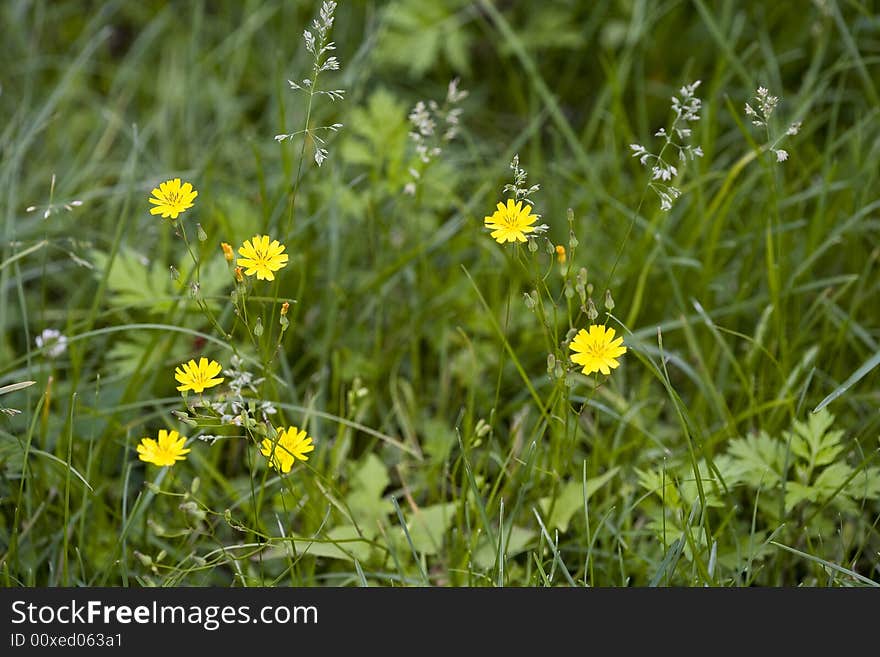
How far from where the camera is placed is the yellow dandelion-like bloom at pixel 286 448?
1539 mm

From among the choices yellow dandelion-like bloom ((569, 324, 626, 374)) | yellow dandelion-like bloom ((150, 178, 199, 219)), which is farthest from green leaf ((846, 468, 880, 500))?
yellow dandelion-like bloom ((150, 178, 199, 219))

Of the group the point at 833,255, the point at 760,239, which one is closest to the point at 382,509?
the point at 760,239

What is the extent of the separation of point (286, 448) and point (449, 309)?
3.16 feet

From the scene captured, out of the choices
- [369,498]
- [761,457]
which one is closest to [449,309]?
[369,498]

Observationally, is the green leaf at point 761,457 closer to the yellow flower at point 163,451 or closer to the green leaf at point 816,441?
the green leaf at point 816,441

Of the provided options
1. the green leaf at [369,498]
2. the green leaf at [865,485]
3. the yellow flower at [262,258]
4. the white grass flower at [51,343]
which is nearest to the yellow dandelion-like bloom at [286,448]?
the yellow flower at [262,258]

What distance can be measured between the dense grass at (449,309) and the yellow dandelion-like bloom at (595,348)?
0.24ft

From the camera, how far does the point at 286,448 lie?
156cm

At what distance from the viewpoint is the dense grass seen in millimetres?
1845

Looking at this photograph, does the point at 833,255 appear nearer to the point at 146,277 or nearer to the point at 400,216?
the point at 400,216

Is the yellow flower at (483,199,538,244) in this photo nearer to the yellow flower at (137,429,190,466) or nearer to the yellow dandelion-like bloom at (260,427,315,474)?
the yellow dandelion-like bloom at (260,427,315,474)

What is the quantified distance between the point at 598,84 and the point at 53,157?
1.76 metres

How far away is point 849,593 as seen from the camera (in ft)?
5.24

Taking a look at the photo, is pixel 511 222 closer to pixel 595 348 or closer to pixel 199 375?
pixel 595 348
